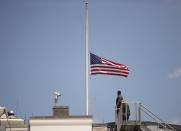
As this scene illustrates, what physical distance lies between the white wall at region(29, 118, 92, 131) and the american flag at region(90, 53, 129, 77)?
334 cm

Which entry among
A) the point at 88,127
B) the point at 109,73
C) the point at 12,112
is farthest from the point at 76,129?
the point at 12,112

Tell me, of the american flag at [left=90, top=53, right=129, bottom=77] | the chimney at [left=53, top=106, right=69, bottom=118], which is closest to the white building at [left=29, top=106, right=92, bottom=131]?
the chimney at [left=53, top=106, right=69, bottom=118]

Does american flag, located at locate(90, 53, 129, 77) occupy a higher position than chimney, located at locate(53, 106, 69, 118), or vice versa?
american flag, located at locate(90, 53, 129, 77)

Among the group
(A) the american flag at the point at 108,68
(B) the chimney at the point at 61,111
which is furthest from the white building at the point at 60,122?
(A) the american flag at the point at 108,68

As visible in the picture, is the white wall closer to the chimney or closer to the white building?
the white building

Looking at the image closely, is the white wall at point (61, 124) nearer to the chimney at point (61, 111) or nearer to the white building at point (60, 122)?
the white building at point (60, 122)

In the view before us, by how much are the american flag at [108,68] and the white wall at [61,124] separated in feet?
11.0

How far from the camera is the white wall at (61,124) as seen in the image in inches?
975

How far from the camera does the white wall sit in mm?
24766

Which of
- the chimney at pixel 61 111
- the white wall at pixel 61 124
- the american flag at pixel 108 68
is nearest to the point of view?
the white wall at pixel 61 124

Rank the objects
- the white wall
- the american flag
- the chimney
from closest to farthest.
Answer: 1. the white wall
2. the chimney
3. the american flag

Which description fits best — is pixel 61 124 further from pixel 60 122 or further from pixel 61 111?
pixel 61 111

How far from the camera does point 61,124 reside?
2481cm

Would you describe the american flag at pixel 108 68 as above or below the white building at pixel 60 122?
above
